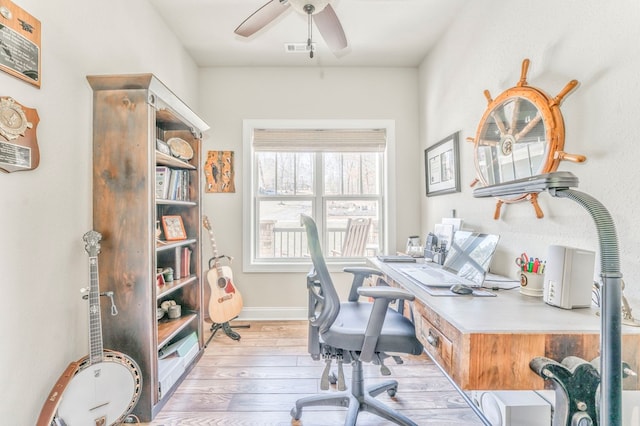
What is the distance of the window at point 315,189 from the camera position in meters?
3.09

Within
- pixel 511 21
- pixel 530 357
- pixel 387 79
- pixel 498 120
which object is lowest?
pixel 530 357

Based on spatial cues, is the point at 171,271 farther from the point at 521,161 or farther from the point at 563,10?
the point at 563,10

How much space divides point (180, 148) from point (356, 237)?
6.17ft

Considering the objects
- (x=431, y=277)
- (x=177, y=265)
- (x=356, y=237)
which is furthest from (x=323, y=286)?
(x=356, y=237)

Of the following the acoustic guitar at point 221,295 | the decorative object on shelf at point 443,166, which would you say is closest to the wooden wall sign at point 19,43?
the acoustic guitar at point 221,295

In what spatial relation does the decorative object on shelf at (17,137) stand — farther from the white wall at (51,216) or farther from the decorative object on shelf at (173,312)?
the decorative object on shelf at (173,312)

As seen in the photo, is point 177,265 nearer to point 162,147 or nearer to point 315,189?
point 162,147

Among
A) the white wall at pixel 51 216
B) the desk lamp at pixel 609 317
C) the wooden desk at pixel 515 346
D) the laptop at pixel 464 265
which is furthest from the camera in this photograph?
the laptop at pixel 464 265

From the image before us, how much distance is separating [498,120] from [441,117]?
898 millimetres

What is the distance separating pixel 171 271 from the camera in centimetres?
213

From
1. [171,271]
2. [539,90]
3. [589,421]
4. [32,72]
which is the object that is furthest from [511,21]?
[171,271]

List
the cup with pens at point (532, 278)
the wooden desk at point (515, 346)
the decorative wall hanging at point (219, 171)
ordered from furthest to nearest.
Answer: the decorative wall hanging at point (219, 171) → the cup with pens at point (532, 278) → the wooden desk at point (515, 346)

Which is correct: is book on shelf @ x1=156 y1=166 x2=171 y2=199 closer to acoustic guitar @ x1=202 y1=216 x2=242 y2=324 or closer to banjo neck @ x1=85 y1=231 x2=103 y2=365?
banjo neck @ x1=85 y1=231 x2=103 y2=365

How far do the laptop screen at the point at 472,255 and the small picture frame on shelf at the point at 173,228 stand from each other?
186cm
